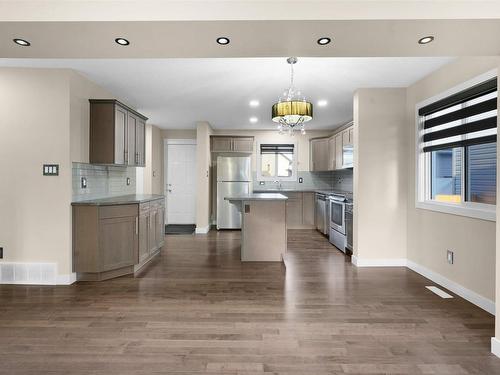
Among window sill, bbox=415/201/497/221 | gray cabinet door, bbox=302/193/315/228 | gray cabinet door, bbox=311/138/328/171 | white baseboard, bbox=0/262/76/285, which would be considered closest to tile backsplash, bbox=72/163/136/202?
white baseboard, bbox=0/262/76/285

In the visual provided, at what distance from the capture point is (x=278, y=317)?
2.48 m

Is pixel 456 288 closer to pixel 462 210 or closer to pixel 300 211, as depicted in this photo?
pixel 462 210

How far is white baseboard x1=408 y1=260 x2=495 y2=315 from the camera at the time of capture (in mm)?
2612

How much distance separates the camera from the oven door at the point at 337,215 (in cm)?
476

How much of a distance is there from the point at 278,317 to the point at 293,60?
8.27 ft

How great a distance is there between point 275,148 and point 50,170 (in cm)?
507

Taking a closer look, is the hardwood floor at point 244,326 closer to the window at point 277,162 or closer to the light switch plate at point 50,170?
the light switch plate at point 50,170

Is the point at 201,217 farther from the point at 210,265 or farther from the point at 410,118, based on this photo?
the point at 410,118

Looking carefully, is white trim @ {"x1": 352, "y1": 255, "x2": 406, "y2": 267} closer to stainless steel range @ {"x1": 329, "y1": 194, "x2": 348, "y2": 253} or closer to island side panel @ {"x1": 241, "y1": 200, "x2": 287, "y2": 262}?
stainless steel range @ {"x1": 329, "y1": 194, "x2": 348, "y2": 253}

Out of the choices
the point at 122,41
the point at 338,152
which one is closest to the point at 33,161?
the point at 122,41

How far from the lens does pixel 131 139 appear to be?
4.18 m

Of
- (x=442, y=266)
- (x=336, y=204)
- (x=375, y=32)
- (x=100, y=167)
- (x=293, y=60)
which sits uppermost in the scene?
(x=293, y=60)

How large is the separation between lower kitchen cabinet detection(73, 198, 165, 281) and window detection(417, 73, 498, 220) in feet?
12.0

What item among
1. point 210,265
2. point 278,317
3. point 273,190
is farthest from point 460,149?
point 273,190
